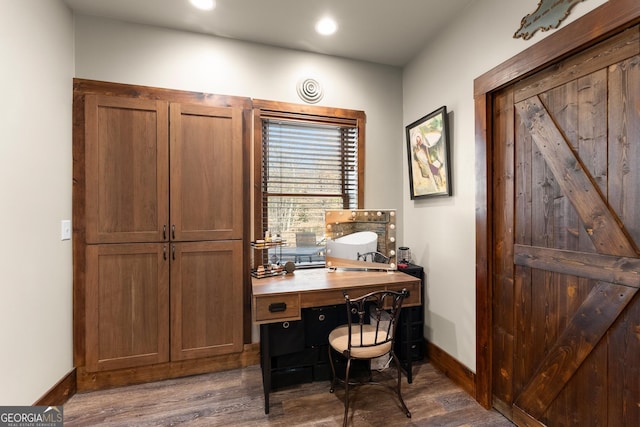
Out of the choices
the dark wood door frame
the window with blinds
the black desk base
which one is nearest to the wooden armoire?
the window with blinds

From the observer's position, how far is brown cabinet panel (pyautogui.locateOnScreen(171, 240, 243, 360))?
7.57ft

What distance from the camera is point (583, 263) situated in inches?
57.8

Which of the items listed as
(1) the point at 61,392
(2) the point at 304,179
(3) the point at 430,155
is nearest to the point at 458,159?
(3) the point at 430,155

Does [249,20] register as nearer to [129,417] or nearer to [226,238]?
[226,238]

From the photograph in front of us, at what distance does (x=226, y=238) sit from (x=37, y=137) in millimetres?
1384

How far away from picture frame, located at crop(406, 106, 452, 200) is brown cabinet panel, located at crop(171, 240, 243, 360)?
1.76 m

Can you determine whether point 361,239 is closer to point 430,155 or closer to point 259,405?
point 430,155

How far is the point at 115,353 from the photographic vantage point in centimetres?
219

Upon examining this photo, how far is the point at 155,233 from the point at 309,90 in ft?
6.14

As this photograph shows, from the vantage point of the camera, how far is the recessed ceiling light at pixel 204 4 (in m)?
2.06

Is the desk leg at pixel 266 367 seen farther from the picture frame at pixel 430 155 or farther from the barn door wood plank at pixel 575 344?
the picture frame at pixel 430 155

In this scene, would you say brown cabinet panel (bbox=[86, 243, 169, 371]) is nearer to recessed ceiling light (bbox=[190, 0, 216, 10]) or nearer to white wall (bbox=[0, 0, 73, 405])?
white wall (bbox=[0, 0, 73, 405])

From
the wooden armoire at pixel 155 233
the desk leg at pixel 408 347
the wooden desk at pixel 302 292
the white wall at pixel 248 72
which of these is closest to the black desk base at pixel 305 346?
the desk leg at pixel 408 347

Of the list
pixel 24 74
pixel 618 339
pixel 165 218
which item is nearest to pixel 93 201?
pixel 165 218
